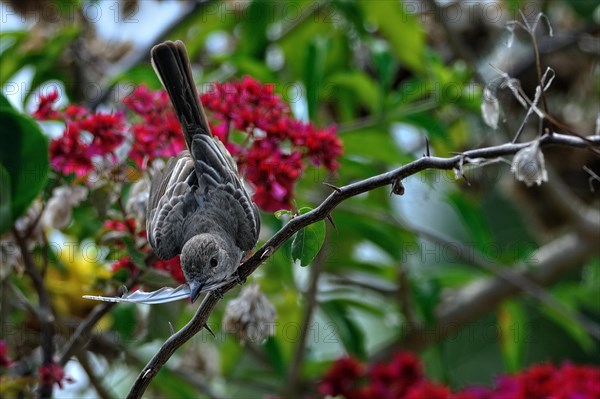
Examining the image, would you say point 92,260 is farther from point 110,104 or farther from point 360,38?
point 360,38

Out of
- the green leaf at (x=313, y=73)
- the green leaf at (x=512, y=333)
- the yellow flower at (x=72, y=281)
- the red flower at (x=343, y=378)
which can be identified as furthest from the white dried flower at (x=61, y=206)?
the green leaf at (x=512, y=333)

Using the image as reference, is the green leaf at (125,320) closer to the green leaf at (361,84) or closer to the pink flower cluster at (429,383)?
the pink flower cluster at (429,383)

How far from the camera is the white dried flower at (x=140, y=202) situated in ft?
5.20

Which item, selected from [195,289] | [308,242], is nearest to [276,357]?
[195,289]

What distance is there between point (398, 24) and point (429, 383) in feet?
3.24

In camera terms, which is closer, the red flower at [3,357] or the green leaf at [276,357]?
the red flower at [3,357]

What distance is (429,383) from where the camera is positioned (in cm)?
212

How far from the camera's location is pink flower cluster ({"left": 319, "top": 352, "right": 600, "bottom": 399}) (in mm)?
1918

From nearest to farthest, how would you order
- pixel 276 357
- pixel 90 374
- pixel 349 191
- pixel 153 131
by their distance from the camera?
pixel 349 191 → pixel 153 131 → pixel 90 374 → pixel 276 357

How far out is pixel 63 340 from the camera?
2.09 meters

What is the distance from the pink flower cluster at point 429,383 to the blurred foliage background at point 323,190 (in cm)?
14

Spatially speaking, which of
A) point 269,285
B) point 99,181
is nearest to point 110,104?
point 269,285

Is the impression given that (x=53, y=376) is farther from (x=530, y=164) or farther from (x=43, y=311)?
(x=530, y=164)

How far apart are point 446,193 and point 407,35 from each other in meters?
0.45
